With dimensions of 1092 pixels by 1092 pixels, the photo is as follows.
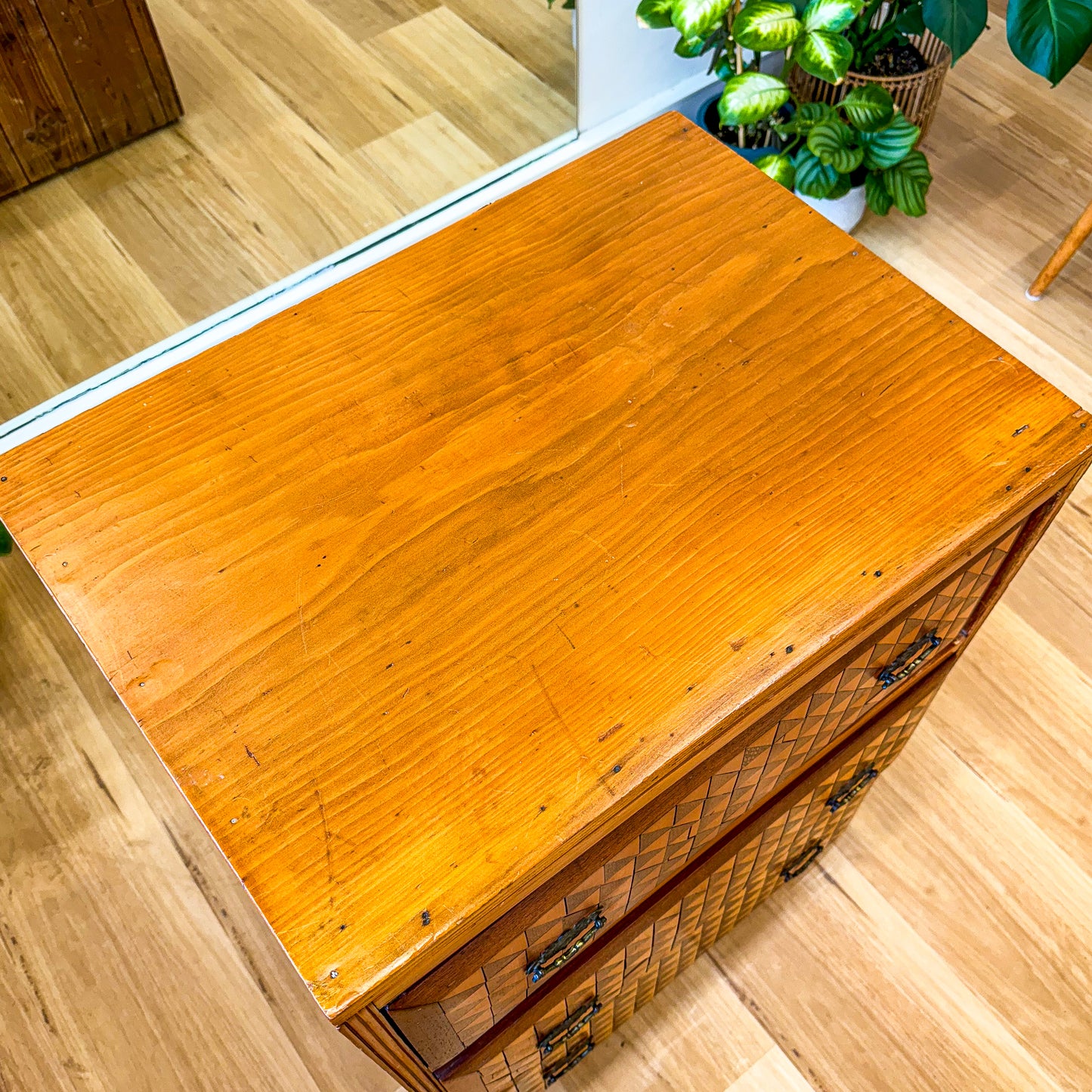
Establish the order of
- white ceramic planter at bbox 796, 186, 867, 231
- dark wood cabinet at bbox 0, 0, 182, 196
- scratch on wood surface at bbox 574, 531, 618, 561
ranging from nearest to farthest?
scratch on wood surface at bbox 574, 531, 618, 561, dark wood cabinet at bbox 0, 0, 182, 196, white ceramic planter at bbox 796, 186, 867, 231

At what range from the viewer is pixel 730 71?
164 centimetres

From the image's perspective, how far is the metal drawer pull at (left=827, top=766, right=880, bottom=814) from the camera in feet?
3.45

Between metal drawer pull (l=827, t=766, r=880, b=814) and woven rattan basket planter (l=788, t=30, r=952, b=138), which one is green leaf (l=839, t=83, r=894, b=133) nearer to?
woven rattan basket planter (l=788, t=30, r=952, b=138)

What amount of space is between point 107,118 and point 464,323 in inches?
38.3

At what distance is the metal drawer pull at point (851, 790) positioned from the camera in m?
1.05

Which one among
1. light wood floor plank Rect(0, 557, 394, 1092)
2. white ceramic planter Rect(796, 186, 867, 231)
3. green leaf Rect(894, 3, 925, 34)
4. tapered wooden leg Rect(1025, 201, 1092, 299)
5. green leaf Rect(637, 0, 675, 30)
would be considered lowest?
light wood floor plank Rect(0, 557, 394, 1092)

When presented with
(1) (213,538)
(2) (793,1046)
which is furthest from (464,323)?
(2) (793,1046)

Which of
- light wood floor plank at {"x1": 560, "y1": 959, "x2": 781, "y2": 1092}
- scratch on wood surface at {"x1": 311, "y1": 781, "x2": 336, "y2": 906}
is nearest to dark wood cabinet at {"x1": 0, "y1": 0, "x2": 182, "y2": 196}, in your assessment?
scratch on wood surface at {"x1": 311, "y1": 781, "x2": 336, "y2": 906}

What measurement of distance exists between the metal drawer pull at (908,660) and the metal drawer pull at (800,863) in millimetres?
368

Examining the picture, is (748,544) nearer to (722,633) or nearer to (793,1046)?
(722,633)

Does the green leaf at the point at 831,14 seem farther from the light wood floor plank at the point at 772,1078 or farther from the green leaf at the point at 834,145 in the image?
the light wood floor plank at the point at 772,1078

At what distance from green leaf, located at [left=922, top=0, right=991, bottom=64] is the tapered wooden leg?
1.17 feet

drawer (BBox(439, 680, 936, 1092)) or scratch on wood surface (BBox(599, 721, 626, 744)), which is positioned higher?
scratch on wood surface (BBox(599, 721, 626, 744))

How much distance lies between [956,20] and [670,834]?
48.6 inches
